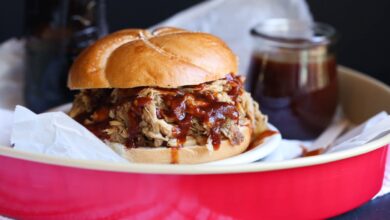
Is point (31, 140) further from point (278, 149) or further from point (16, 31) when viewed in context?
point (16, 31)

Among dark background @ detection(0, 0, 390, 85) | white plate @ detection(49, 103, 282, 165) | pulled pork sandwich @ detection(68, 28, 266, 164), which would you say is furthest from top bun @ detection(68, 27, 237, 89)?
dark background @ detection(0, 0, 390, 85)

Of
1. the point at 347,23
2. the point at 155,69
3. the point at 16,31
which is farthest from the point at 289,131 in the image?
the point at 16,31

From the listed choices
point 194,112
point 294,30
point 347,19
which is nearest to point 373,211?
point 194,112

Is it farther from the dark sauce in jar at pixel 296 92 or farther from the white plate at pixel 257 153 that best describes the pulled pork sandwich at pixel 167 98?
the dark sauce in jar at pixel 296 92

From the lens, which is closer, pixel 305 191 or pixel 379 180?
pixel 305 191

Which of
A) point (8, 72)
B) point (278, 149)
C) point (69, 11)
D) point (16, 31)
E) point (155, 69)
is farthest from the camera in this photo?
point (16, 31)

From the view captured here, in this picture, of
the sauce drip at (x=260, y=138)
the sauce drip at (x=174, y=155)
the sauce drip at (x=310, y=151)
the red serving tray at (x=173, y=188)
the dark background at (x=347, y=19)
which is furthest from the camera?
the dark background at (x=347, y=19)

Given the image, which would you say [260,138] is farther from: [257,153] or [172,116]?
[172,116]

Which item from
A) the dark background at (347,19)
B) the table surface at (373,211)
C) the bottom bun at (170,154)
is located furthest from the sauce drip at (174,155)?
the dark background at (347,19)
